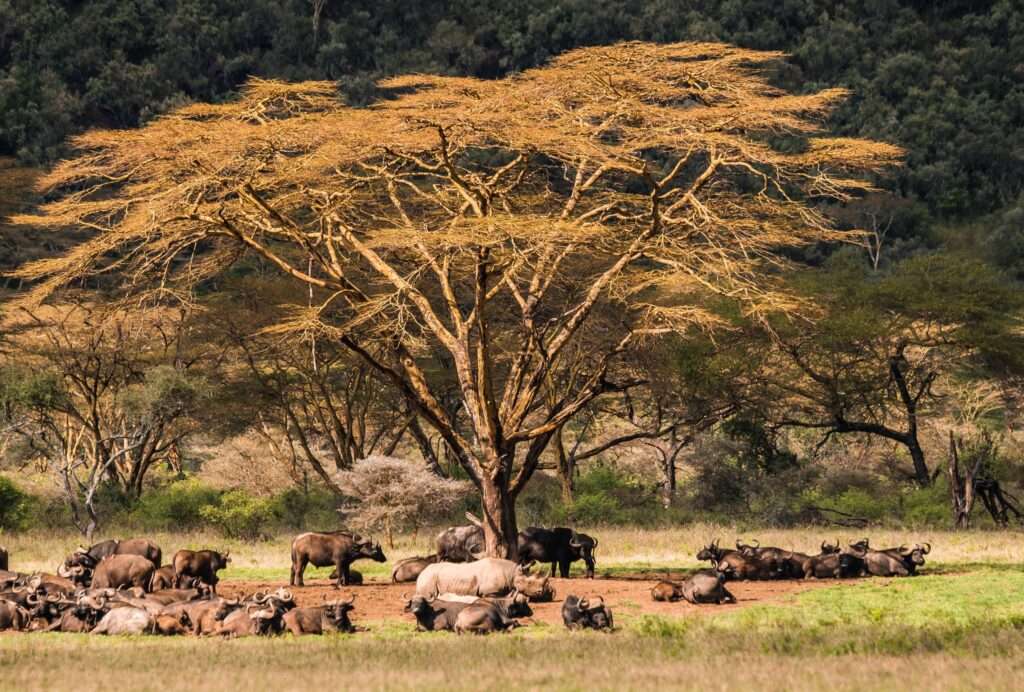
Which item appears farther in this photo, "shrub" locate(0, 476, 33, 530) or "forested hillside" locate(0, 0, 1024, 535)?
"shrub" locate(0, 476, 33, 530)

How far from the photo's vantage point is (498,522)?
Answer: 81.7 ft

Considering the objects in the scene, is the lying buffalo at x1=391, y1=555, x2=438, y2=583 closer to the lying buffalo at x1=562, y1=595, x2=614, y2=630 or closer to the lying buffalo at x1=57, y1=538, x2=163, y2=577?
the lying buffalo at x1=57, y1=538, x2=163, y2=577

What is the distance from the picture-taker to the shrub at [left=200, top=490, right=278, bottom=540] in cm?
3581

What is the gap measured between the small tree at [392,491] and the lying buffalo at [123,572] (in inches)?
424

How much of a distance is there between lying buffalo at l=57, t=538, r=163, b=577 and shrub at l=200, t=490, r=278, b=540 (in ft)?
34.8

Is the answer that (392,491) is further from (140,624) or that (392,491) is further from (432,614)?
(140,624)

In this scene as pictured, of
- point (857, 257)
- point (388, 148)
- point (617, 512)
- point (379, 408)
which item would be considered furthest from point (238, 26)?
point (388, 148)

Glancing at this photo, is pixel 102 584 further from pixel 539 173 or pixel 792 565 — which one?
pixel 539 173

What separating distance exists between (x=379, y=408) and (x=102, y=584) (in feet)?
85.0

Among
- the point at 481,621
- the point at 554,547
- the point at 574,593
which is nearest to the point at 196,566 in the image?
the point at 574,593

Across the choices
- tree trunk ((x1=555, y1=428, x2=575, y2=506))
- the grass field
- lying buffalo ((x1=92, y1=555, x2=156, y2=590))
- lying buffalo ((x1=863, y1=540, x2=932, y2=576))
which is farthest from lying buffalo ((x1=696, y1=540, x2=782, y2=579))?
tree trunk ((x1=555, y1=428, x2=575, y2=506))

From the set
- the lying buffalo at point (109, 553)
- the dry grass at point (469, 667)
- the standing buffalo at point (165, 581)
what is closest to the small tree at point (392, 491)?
the lying buffalo at point (109, 553)

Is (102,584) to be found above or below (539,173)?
below

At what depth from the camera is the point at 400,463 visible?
3359cm
